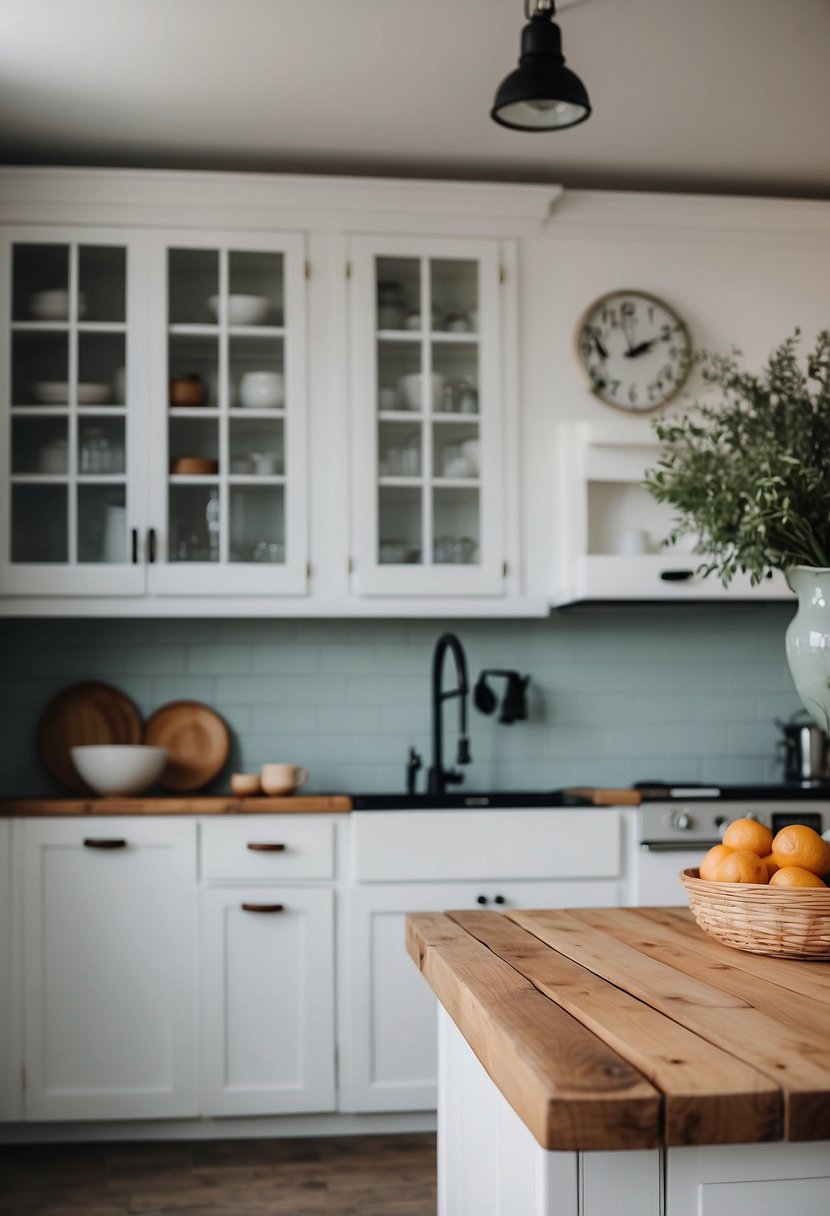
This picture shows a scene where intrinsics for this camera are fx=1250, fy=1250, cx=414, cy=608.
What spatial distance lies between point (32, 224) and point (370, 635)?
162cm

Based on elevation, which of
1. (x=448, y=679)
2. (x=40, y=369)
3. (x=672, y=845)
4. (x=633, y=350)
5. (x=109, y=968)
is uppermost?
(x=633, y=350)

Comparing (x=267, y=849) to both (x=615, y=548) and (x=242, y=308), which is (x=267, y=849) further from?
(x=242, y=308)

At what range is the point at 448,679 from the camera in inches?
162

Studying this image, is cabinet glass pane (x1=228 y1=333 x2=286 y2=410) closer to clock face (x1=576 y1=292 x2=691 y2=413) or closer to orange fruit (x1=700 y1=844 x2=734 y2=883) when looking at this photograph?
clock face (x1=576 y1=292 x2=691 y2=413)

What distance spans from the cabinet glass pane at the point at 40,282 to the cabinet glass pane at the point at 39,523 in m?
0.52

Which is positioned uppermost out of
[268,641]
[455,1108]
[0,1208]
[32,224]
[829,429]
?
[32,224]

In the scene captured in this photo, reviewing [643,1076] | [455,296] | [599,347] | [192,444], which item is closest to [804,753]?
[599,347]

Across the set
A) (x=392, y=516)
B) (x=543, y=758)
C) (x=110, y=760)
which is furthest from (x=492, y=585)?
(x=110, y=760)

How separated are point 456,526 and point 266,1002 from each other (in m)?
1.49

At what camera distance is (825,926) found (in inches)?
57.0

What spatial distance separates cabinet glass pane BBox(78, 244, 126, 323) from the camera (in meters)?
3.74

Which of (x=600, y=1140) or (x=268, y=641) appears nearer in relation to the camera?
(x=600, y=1140)

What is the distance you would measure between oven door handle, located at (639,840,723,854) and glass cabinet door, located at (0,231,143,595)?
64.4 inches

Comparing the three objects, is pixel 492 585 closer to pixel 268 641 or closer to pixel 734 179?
pixel 268 641
